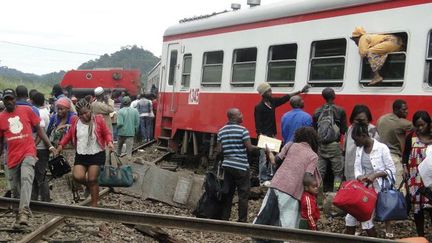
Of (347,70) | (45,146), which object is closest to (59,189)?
(45,146)

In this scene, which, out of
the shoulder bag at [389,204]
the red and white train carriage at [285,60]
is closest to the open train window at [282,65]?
the red and white train carriage at [285,60]

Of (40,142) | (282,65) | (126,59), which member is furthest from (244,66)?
(126,59)

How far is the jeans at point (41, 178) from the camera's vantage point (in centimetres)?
874

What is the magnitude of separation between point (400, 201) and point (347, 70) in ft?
10.2

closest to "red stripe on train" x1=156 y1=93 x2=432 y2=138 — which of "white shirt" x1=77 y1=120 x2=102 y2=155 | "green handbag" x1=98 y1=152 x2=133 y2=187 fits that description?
"green handbag" x1=98 y1=152 x2=133 y2=187

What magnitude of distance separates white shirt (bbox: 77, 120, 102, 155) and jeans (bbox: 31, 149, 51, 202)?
0.63m

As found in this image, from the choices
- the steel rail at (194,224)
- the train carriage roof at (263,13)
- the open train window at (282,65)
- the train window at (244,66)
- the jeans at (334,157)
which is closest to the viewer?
the steel rail at (194,224)

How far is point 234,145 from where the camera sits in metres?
8.36

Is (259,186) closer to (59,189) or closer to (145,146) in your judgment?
(59,189)

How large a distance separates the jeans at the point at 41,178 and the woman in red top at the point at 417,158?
468 centimetres

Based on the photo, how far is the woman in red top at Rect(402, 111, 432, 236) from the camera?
710cm

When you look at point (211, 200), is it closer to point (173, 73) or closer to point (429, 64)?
point (429, 64)

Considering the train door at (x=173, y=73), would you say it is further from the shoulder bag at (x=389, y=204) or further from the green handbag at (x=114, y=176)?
the shoulder bag at (x=389, y=204)

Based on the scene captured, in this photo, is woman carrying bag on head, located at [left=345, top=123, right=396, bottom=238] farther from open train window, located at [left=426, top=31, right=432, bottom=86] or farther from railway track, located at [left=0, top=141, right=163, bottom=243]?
railway track, located at [left=0, top=141, right=163, bottom=243]
